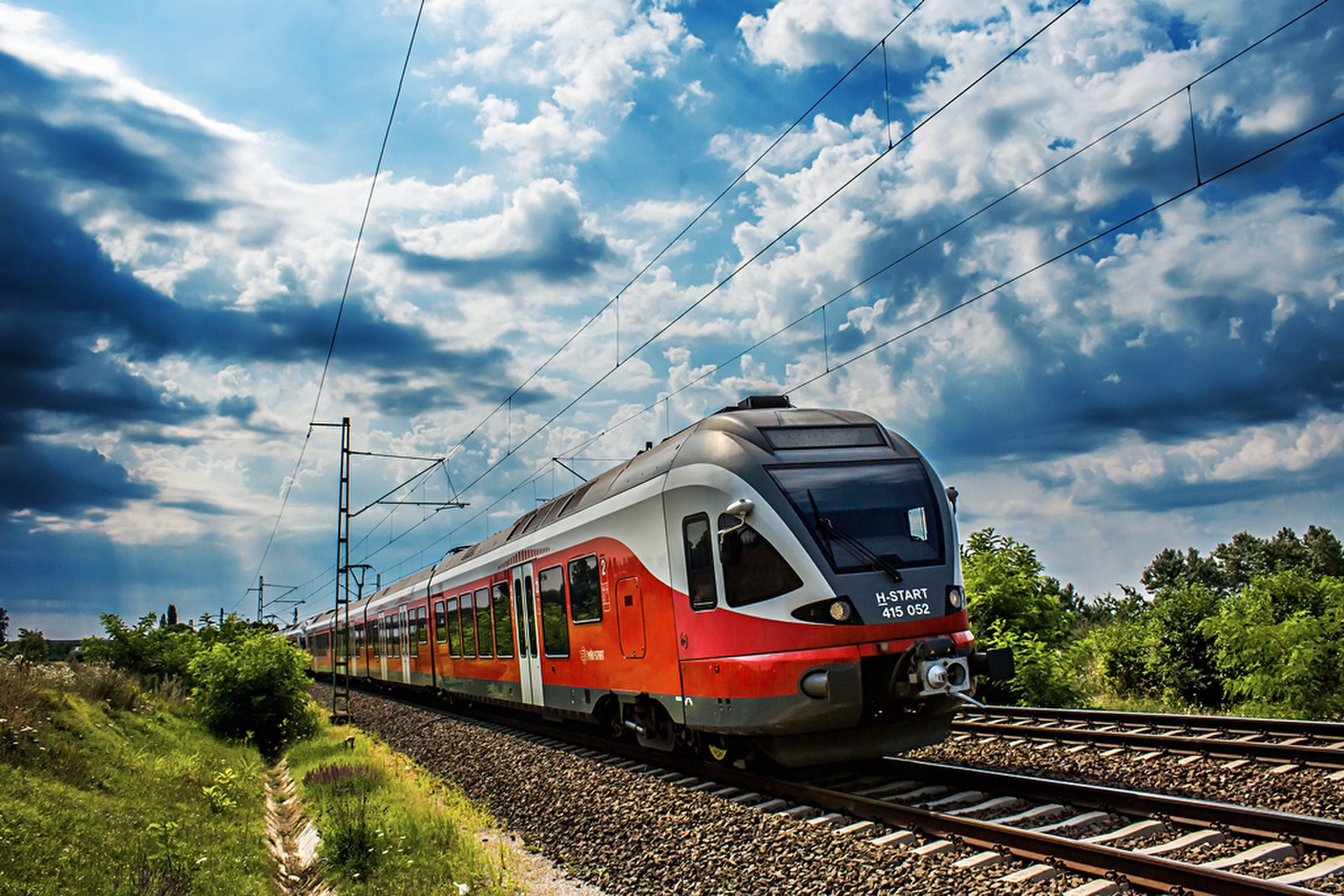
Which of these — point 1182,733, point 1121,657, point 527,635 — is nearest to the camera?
point 1182,733

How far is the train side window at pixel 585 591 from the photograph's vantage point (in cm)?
1199

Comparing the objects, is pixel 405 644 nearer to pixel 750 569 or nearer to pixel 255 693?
pixel 255 693

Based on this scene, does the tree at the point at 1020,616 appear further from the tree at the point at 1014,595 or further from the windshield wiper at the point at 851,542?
the windshield wiper at the point at 851,542

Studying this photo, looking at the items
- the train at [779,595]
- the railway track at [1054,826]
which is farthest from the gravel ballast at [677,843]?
the train at [779,595]

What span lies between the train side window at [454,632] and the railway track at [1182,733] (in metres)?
11.2

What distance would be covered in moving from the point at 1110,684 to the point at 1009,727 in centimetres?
702

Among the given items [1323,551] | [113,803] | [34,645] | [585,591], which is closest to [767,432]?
[585,591]

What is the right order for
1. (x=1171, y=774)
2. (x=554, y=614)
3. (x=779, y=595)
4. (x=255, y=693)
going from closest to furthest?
1. (x=1171, y=774)
2. (x=779, y=595)
3. (x=554, y=614)
4. (x=255, y=693)

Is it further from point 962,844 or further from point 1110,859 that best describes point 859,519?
point 1110,859

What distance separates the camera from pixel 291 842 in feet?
32.3

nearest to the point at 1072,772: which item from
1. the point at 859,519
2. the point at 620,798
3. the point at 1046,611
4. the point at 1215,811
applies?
the point at 1215,811

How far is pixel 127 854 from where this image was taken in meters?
7.21

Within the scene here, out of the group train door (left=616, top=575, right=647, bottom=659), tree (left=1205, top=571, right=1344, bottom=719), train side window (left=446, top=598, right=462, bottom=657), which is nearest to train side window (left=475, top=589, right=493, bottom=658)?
train side window (left=446, top=598, right=462, bottom=657)

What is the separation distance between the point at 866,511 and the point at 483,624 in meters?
10.9
